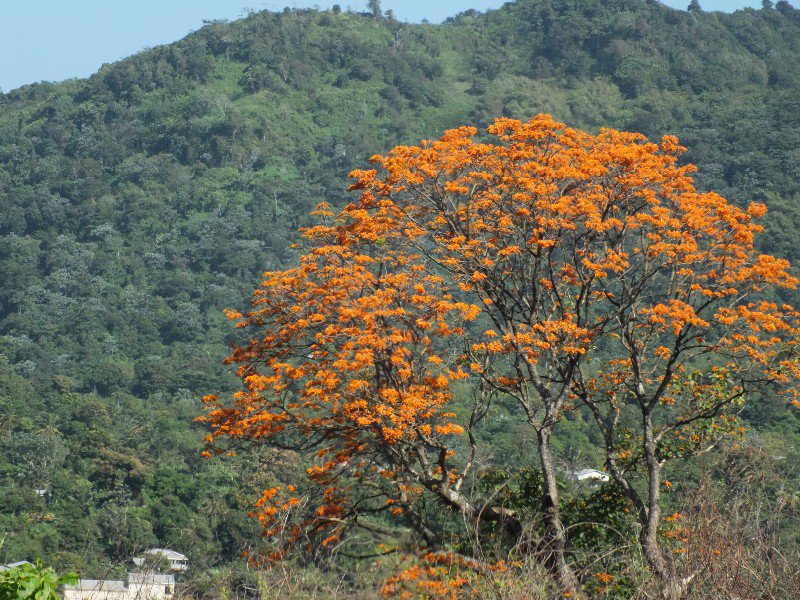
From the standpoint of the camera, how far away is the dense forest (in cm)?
4359

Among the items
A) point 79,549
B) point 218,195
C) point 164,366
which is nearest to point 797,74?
point 218,195

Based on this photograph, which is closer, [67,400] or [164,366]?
[67,400]

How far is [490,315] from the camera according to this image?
12922 millimetres

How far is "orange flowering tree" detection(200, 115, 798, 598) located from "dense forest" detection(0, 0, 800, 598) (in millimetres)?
20576

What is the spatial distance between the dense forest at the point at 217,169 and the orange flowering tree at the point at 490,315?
2058cm

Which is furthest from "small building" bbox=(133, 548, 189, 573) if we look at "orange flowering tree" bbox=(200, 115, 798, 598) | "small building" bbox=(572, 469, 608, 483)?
"small building" bbox=(572, 469, 608, 483)

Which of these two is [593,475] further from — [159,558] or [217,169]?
[217,169]

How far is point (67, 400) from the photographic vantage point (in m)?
56.7

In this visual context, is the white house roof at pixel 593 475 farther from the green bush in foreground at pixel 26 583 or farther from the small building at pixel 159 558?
the green bush in foreground at pixel 26 583

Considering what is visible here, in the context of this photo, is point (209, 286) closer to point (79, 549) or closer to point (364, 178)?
point (79, 549)

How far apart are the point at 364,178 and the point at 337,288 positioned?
1.40m

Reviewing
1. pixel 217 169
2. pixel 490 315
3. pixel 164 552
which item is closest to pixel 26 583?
pixel 490 315

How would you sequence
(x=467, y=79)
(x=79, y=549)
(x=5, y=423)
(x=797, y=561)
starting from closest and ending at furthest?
(x=797, y=561) < (x=79, y=549) < (x=5, y=423) < (x=467, y=79)

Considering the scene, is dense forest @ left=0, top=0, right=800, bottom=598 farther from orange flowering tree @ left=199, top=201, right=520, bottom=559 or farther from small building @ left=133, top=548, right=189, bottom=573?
orange flowering tree @ left=199, top=201, right=520, bottom=559
